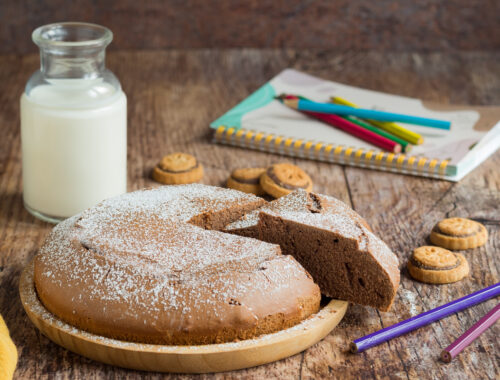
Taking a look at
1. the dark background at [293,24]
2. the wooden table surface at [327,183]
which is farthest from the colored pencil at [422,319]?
the dark background at [293,24]

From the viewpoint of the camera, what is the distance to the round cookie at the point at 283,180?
1825mm

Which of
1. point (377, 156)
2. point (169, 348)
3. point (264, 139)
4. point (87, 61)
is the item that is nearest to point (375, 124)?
point (377, 156)

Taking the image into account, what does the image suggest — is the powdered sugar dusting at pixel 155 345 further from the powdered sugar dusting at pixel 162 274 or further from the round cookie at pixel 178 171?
the round cookie at pixel 178 171

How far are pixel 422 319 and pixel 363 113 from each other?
96 cm

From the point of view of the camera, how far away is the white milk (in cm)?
A: 167

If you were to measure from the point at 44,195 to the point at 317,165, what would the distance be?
0.76 metres

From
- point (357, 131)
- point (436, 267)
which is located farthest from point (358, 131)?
point (436, 267)

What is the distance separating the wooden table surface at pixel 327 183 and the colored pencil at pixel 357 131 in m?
0.09

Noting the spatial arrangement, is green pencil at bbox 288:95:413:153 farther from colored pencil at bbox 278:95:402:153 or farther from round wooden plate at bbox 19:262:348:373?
round wooden plate at bbox 19:262:348:373

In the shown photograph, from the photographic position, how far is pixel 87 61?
1667 millimetres

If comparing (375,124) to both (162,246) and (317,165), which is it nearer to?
(317,165)

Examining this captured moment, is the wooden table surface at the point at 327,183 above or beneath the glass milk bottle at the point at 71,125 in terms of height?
beneath

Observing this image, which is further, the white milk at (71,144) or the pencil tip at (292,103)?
the pencil tip at (292,103)

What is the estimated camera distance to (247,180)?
1907 mm
